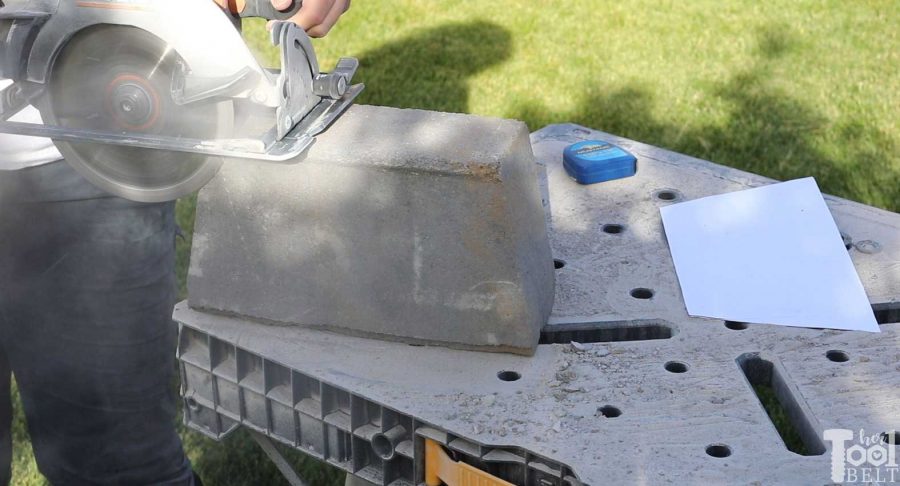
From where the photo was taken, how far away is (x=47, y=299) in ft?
6.90

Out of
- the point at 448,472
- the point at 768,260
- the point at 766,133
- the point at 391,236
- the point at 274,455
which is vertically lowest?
the point at 766,133

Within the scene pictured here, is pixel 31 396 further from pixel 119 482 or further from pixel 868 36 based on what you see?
pixel 868 36

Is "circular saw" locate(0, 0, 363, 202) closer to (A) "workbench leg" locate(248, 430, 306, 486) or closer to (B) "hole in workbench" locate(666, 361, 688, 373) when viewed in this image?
(A) "workbench leg" locate(248, 430, 306, 486)

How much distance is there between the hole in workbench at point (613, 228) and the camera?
204cm

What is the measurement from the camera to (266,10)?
166 cm

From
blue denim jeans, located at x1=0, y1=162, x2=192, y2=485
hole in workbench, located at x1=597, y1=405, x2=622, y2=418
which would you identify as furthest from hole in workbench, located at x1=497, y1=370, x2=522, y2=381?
blue denim jeans, located at x1=0, y1=162, x2=192, y2=485

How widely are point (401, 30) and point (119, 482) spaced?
9.77ft

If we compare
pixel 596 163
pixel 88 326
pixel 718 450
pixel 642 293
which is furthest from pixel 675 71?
pixel 718 450

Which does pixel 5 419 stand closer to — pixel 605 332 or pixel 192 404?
pixel 192 404

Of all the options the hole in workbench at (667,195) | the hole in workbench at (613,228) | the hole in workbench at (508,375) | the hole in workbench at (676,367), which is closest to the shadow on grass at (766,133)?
the hole in workbench at (667,195)

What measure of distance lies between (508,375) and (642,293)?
0.32 metres

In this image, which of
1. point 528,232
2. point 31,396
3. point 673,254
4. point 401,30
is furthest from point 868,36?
point 31,396

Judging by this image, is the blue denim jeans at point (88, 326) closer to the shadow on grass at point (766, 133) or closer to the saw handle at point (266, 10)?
the saw handle at point (266, 10)

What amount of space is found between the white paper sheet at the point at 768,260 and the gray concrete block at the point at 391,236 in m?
0.28
